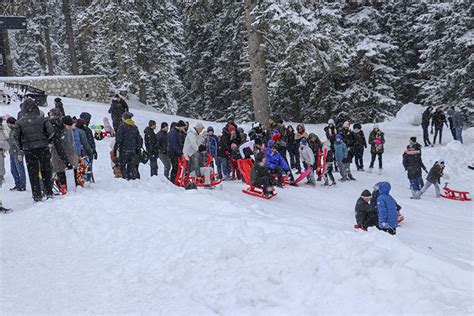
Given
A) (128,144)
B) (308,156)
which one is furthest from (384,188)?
(128,144)

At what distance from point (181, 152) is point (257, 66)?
26.0ft

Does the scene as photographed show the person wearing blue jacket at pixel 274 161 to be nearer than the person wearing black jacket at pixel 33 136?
No

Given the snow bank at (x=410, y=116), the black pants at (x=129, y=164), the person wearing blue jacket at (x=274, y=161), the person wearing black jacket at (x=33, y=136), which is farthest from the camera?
the snow bank at (x=410, y=116)

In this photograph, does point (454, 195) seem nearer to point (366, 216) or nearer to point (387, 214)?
point (366, 216)

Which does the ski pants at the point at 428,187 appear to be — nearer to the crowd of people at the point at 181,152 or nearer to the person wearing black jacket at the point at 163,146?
the crowd of people at the point at 181,152

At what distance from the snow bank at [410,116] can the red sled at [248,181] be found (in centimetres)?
1517

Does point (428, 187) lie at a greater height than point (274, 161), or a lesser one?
lesser

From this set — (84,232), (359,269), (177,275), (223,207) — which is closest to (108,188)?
(84,232)

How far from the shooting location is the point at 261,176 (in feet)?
38.8

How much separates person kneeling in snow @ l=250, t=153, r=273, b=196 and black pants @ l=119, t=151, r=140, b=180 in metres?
3.07

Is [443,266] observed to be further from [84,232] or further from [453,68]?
[453,68]

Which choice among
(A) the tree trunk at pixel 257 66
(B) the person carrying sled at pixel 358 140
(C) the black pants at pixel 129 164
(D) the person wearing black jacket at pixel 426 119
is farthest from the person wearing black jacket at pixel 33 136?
(D) the person wearing black jacket at pixel 426 119

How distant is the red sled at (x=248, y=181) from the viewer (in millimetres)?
11711

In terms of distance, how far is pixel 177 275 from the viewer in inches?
203
